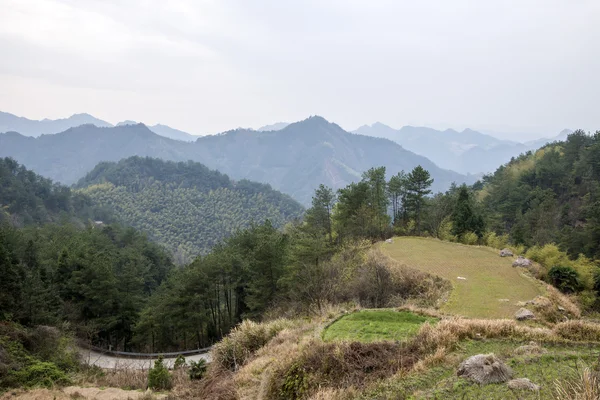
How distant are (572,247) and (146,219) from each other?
103m

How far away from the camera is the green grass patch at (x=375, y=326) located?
7.77 m

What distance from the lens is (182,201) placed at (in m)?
116

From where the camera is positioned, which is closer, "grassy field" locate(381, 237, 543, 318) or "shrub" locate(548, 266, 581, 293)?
"grassy field" locate(381, 237, 543, 318)

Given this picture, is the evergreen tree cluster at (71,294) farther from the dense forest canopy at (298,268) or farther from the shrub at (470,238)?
the shrub at (470,238)

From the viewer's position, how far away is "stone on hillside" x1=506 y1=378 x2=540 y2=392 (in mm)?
4480

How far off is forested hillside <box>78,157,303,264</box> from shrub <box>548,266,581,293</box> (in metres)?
78.0

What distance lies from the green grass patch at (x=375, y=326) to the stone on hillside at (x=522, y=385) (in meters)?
2.62

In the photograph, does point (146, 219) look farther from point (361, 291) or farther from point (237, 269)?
point (361, 291)

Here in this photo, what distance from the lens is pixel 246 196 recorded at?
4951 inches

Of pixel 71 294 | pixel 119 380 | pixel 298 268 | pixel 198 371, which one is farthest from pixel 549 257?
pixel 71 294

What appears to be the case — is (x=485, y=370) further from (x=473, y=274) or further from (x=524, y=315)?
(x=473, y=274)

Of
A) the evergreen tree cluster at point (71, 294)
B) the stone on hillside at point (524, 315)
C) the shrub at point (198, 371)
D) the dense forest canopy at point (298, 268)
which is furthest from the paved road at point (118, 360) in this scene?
the stone on hillside at point (524, 315)

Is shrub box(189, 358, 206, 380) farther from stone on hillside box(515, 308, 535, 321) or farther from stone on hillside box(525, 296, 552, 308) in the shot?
stone on hillside box(525, 296, 552, 308)

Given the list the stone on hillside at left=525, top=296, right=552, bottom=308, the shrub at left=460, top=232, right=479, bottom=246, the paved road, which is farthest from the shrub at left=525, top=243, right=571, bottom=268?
the paved road
